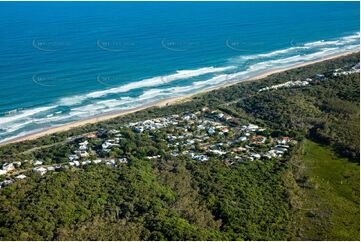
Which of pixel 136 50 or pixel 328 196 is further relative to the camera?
pixel 136 50

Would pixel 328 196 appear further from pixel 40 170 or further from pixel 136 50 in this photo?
pixel 136 50

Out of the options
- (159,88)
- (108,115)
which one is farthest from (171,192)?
(159,88)

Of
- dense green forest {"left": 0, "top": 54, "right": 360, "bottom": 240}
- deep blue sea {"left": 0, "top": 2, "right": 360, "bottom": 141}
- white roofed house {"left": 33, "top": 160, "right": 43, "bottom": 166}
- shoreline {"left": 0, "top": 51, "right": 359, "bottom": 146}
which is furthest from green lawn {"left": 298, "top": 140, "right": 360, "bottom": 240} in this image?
deep blue sea {"left": 0, "top": 2, "right": 360, "bottom": 141}

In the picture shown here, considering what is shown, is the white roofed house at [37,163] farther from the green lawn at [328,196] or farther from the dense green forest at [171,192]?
the green lawn at [328,196]

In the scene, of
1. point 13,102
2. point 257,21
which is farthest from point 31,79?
point 257,21

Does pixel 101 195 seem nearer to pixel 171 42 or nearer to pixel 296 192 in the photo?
pixel 296 192

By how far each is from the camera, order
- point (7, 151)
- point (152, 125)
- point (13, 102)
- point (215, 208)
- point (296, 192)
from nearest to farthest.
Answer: point (215, 208)
point (296, 192)
point (7, 151)
point (152, 125)
point (13, 102)

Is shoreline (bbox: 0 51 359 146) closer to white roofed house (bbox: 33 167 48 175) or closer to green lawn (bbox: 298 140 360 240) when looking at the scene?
white roofed house (bbox: 33 167 48 175)

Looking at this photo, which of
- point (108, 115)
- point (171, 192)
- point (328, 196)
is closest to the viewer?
point (171, 192)
